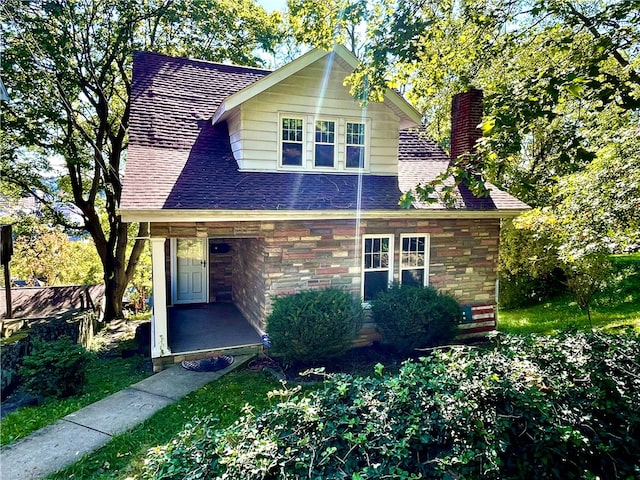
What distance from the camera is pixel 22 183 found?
13.4 metres

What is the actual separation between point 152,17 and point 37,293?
1225 centimetres

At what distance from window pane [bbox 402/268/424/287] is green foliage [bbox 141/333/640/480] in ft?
17.8

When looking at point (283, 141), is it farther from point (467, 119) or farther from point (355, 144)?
point (467, 119)

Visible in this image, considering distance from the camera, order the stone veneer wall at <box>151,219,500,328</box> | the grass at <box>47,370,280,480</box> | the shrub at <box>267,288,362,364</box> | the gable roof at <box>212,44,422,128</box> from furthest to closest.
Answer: the gable roof at <box>212,44,422,128</box> < the stone veneer wall at <box>151,219,500,328</box> < the shrub at <box>267,288,362,364</box> < the grass at <box>47,370,280,480</box>

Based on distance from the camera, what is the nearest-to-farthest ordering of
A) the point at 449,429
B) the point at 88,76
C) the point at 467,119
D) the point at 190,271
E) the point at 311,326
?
the point at 449,429, the point at 311,326, the point at 467,119, the point at 190,271, the point at 88,76

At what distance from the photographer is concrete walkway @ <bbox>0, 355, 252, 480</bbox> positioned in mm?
4562

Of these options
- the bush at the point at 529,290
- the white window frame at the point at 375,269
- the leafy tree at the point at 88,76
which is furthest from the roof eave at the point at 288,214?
the leafy tree at the point at 88,76

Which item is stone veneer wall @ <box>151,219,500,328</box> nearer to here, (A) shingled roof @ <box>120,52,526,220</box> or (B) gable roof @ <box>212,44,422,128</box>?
(A) shingled roof @ <box>120,52,526,220</box>

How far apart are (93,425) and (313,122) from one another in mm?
7076

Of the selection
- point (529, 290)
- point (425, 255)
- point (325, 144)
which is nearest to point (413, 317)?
point (425, 255)

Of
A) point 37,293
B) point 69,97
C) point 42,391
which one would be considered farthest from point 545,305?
point 37,293

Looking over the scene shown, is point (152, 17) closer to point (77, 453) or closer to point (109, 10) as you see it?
point (109, 10)

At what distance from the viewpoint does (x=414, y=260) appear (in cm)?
924

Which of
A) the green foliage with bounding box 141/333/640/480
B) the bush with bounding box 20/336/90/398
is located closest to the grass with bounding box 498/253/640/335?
the green foliage with bounding box 141/333/640/480
